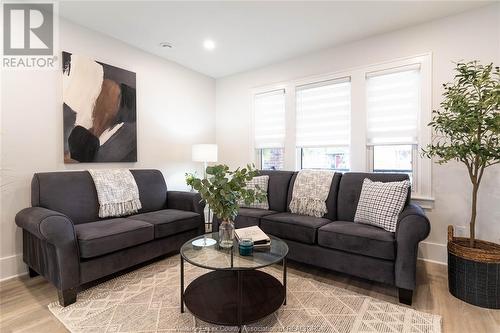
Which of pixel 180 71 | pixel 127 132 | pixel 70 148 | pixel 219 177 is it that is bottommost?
pixel 219 177

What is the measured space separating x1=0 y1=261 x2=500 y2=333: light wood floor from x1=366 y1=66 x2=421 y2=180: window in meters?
1.22

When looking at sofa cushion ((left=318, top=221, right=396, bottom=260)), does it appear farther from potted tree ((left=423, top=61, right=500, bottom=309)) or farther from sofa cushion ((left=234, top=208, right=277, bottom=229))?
sofa cushion ((left=234, top=208, right=277, bottom=229))

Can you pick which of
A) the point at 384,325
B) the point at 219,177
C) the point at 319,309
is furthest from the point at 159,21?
the point at 384,325

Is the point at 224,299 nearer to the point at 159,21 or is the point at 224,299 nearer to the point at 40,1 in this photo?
the point at 159,21

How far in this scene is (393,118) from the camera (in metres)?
3.00

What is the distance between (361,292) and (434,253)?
1163 millimetres

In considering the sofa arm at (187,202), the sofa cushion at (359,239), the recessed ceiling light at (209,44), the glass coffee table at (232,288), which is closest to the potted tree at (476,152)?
the sofa cushion at (359,239)

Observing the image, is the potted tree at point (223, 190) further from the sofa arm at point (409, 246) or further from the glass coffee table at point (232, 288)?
the sofa arm at point (409, 246)

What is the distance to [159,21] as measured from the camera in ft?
9.15

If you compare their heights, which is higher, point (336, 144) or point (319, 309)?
point (336, 144)

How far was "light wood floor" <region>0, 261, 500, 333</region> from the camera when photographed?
172cm

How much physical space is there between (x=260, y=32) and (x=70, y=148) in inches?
97.1

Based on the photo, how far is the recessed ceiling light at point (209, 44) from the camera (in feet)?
10.6

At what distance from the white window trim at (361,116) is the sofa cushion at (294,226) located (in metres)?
1.07
